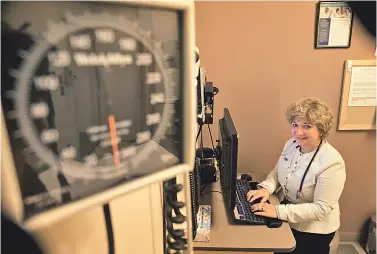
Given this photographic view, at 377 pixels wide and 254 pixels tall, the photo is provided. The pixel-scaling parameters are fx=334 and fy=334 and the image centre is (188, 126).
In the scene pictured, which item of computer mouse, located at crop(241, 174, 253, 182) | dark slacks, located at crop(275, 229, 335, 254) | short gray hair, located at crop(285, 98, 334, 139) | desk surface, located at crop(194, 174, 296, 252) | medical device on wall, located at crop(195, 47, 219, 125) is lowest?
dark slacks, located at crop(275, 229, 335, 254)

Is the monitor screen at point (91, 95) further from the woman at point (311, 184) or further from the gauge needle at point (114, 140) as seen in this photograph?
the woman at point (311, 184)

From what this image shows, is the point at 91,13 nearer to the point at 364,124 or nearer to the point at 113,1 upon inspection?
the point at 113,1

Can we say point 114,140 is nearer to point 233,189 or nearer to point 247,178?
point 233,189

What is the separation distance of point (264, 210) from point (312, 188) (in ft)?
1.18

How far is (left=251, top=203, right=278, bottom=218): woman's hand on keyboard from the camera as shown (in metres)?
1.61

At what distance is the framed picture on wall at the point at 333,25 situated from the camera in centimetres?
227

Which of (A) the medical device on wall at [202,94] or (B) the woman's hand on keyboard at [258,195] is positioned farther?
(B) the woman's hand on keyboard at [258,195]

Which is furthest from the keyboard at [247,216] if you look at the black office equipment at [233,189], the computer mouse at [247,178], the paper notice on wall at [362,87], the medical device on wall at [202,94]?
the paper notice on wall at [362,87]

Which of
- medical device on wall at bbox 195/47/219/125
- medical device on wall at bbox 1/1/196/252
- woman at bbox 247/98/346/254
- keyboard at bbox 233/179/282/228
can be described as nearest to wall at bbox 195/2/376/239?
medical device on wall at bbox 195/47/219/125

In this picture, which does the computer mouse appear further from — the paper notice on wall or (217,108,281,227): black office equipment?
the paper notice on wall

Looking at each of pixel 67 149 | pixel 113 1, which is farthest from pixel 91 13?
pixel 67 149

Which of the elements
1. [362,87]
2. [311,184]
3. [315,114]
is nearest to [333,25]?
[362,87]

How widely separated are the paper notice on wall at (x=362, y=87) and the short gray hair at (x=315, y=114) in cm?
69

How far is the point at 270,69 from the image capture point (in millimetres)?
2404
